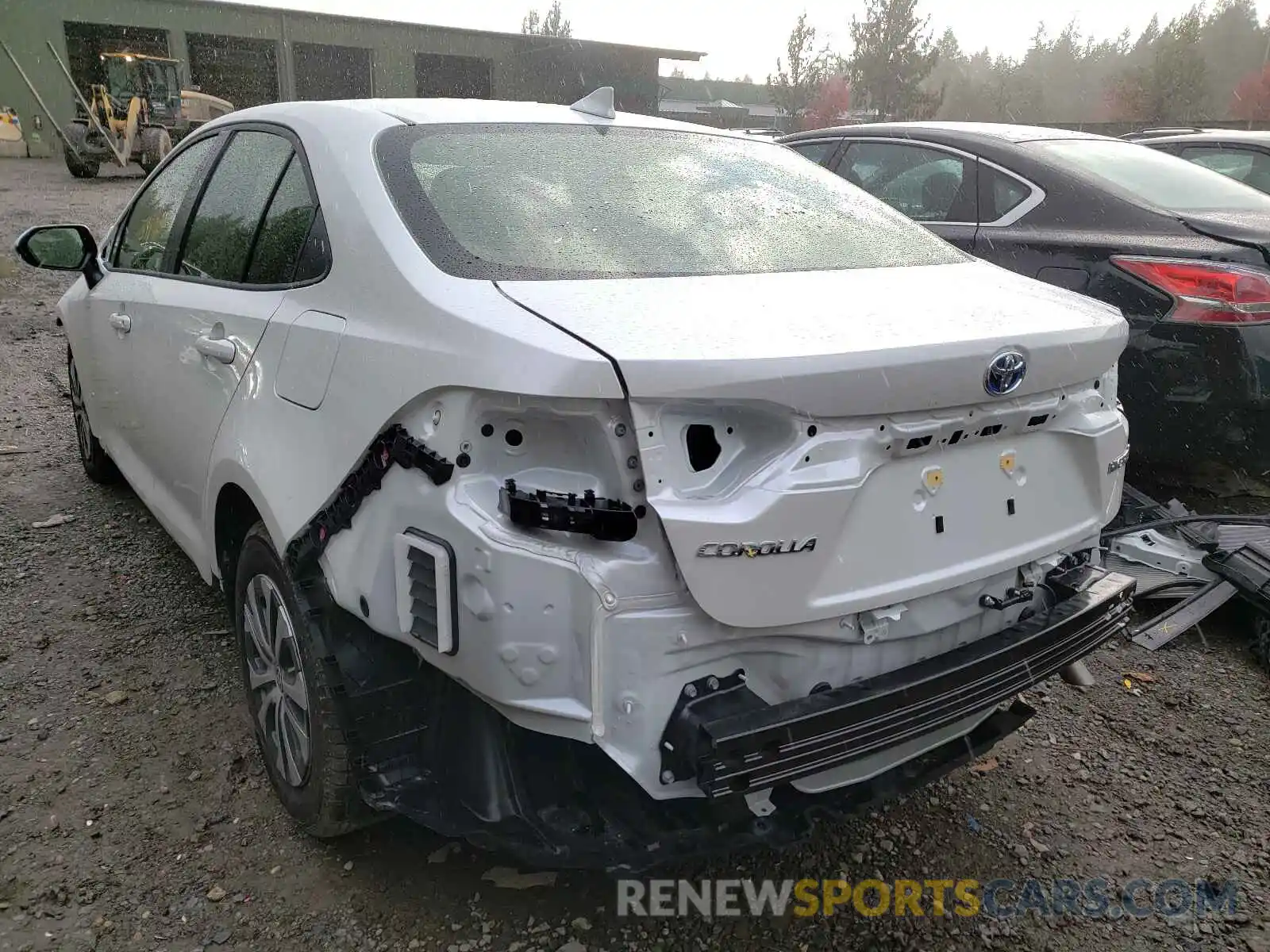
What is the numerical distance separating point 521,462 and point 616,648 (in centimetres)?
37

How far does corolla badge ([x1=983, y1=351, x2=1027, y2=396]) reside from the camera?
73.4 inches

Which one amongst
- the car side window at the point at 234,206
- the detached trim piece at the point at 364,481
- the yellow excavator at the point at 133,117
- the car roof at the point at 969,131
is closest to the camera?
the detached trim piece at the point at 364,481

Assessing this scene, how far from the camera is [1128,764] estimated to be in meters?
2.78

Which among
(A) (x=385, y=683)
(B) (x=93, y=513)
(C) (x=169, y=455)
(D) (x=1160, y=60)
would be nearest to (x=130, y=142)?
(B) (x=93, y=513)

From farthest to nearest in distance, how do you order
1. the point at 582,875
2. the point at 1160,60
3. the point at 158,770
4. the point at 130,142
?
the point at 1160,60 < the point at 130,142 < the point at 158,770 < the point at 582,875

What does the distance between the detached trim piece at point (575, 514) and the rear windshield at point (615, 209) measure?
543mm

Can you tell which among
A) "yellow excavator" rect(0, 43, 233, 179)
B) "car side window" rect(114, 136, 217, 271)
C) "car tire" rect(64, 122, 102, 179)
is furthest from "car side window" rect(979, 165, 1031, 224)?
"car tire" rect(64, 122, 102, 179)

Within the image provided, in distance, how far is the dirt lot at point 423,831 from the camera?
7.02 ft

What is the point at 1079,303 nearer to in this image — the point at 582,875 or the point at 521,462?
the point at 521,462

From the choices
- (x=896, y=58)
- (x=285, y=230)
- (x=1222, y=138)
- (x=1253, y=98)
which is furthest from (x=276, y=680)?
(x=1253, y=98)

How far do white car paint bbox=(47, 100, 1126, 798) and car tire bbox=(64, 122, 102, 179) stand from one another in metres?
22.0

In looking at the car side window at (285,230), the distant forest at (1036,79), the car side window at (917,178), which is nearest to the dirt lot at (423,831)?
the car side window at (285,230)

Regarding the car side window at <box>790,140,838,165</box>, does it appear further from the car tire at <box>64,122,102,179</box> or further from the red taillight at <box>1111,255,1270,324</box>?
the car tire at <box>64,122,102,179</box>

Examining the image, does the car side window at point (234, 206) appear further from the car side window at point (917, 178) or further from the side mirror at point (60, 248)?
the car side window at point (917, 178)
